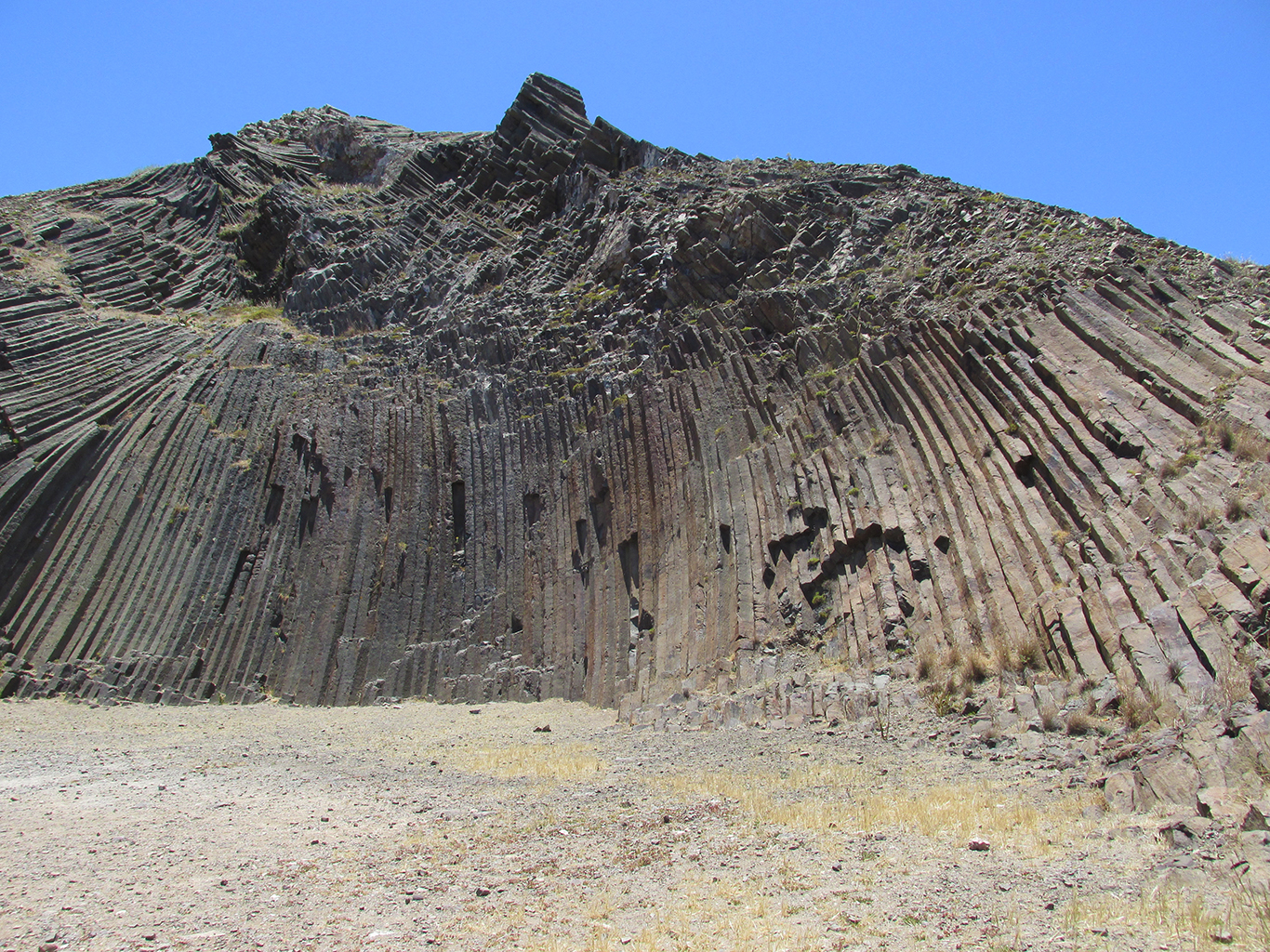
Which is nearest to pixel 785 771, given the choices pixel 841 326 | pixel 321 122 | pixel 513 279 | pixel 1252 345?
pixel 1252 345

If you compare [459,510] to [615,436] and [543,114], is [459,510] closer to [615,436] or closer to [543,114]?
[615,436]

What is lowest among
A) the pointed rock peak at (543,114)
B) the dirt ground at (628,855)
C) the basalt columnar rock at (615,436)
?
the dirt ground at (628,855)

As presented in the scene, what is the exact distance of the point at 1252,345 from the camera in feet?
36.9

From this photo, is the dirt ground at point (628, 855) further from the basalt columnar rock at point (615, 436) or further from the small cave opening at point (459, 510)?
the small cave opening at point (459, 510)

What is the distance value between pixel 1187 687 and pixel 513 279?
21682 mm

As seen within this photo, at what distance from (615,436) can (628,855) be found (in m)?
13.9

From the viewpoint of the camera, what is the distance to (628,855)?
6.49m

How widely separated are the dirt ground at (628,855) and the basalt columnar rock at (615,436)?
262 centimetres

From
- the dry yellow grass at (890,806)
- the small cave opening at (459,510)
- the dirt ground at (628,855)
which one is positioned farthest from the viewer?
the small cave opening at (459,510)

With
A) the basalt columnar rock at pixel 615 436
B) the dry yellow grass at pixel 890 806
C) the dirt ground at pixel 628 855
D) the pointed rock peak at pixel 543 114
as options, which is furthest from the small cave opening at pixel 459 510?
the pointed rock peak at pixel 543 114

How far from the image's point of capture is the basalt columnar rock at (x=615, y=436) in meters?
10.9

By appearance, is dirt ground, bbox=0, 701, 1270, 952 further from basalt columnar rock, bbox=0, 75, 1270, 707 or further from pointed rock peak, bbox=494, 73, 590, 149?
pointed rock peak, bbox=494, 73, 590, 149

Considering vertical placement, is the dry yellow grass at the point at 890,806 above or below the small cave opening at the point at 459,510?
below

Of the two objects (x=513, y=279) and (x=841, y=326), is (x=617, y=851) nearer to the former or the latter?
(x=841, y=326)
